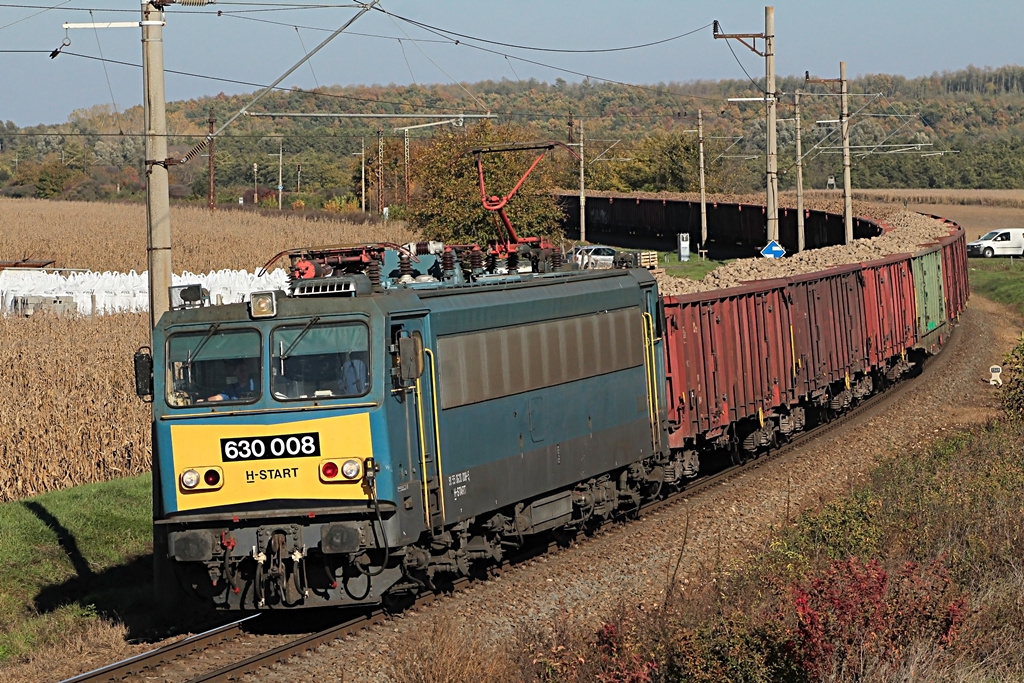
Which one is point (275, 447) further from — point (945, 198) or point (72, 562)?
point (945, 198)

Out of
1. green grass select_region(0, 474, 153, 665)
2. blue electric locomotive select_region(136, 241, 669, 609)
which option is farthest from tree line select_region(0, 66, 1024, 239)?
blue electric locomotive select_region(136, 241, 669, 609)

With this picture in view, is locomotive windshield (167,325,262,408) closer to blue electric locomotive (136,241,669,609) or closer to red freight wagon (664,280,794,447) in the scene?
blue electric locomotive (136,241,669,609)

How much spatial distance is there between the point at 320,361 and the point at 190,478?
1.57 m

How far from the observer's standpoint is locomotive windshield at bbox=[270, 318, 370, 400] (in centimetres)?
1201

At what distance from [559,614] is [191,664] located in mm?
3493

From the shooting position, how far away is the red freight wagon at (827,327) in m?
23.5

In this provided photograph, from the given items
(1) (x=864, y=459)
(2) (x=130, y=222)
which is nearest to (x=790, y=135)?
(2) (x=130, y=222)

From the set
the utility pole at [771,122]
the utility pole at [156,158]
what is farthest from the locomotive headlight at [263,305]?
the utility pole at [771,122]

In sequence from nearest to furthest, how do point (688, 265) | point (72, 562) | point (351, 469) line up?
point (351, 469) → point (72, 562) → point (688, 265)

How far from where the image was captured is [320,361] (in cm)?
1209

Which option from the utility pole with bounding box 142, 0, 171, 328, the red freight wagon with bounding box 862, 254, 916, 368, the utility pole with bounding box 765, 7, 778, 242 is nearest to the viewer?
the utility pole with bounding box 142, 0, 171, 328

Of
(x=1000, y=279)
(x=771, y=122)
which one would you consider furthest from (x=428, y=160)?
(x=1000, y=279)

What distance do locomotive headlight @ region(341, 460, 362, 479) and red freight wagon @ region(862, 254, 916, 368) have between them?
17550 mm

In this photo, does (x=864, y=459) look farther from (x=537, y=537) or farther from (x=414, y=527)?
(x=414, y=527)
